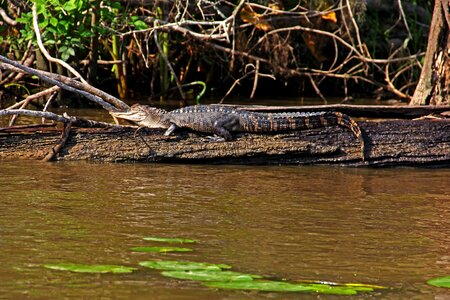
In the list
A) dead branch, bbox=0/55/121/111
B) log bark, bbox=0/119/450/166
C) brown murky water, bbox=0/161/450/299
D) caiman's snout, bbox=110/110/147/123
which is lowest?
brown murky water, bbox=0/161/450/299

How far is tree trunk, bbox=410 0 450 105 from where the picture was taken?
28.0 feet

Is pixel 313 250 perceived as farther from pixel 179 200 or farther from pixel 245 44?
pixel 245 44

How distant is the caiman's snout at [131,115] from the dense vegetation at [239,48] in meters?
1.95

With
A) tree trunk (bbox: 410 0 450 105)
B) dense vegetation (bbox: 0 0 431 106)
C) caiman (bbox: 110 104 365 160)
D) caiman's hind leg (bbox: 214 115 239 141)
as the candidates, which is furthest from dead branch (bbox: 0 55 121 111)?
tree trunk (bbox: 410 0 450 105)

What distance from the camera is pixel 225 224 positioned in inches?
204

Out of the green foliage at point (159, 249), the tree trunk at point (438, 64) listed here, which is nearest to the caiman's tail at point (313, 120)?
the tree trunk at point (438, 64)

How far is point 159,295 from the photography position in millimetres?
3682

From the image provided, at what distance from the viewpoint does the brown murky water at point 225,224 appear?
3.91 m

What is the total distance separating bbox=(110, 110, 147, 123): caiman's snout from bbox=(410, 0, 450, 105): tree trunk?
265cm

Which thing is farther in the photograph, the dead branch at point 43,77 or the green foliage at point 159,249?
the dead branch at point 43,77

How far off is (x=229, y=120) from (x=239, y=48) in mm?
4565

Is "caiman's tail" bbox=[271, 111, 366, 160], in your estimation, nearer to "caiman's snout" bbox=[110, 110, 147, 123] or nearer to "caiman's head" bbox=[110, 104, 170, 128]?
"caiman's head" bbox=[110, 104, 170, 128]

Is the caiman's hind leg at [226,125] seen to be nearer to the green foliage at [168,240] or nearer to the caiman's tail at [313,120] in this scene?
the caiman's tail at [313,120]

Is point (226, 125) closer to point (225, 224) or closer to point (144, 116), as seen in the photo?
point (144, 116)
